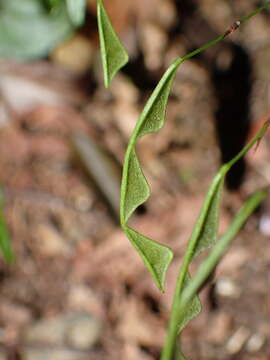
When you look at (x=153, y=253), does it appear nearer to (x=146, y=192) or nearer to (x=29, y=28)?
(x=146, y=192)

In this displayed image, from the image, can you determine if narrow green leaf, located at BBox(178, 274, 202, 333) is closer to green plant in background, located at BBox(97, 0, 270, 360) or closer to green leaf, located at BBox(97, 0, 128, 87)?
green plant in background, located at BBox(97, 0, 270, 360)

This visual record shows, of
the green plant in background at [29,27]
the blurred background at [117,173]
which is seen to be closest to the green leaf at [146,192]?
the blurred background at [117,173]

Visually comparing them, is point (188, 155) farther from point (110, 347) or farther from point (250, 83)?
point (110, 347)

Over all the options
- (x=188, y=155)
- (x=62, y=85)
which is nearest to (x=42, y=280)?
(x=188, y=155)

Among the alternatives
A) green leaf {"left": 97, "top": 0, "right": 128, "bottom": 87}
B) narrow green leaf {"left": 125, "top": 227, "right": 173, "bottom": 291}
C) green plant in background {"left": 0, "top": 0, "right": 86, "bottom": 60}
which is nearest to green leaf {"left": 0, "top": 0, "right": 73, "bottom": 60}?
green plant in background {"left": 0, "top": 0, "right": 86, "bottom": 60}

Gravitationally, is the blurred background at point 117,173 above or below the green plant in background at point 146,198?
below

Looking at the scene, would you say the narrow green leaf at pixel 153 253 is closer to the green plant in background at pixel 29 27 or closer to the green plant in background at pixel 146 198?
the green plant in background at pixel 146 198
